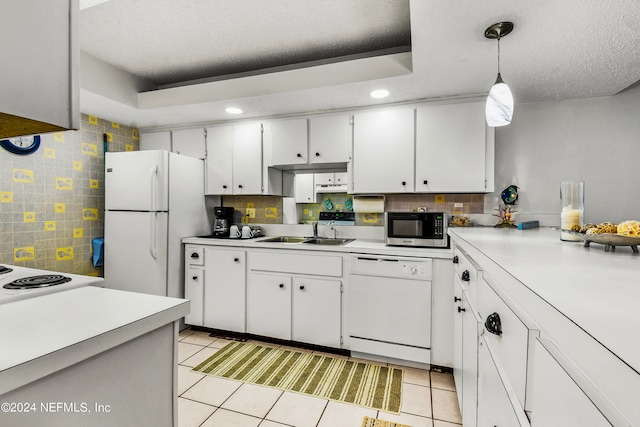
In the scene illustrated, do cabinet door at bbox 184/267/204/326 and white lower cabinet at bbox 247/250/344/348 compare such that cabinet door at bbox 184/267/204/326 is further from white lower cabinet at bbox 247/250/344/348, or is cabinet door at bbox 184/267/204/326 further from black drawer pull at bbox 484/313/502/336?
black drawer pull at bbox 484/313/502/336

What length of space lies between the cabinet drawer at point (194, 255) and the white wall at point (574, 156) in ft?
8.90

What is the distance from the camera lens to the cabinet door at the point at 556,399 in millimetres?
410

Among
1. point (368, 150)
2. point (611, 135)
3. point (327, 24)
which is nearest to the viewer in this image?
point (327, 24)

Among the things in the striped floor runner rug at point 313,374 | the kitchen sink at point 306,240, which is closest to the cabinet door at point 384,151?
the kitchen sink at point 306,240

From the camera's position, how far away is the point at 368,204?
2939 millimetres

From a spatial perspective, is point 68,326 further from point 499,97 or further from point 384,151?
point 384,151

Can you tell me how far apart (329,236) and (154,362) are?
2334 mm

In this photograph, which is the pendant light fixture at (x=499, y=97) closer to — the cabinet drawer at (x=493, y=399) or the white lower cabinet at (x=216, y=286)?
the cabinet drawer at (x=493, y=399)

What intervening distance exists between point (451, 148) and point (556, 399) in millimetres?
2273

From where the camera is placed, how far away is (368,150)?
8.90 feet

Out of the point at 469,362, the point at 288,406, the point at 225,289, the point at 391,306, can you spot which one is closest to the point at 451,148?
the point at 391,306

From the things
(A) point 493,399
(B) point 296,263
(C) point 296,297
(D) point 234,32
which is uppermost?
(D) point 234,32

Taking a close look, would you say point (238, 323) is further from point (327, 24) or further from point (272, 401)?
point (327, 24)

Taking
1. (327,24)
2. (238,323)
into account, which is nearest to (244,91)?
(327,24)
